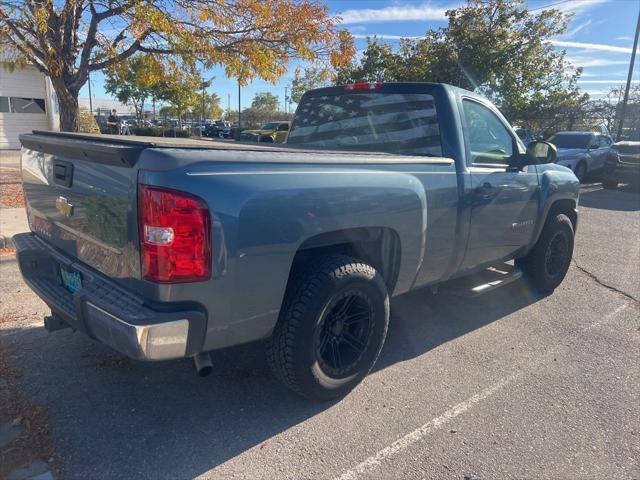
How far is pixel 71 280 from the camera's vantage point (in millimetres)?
2936

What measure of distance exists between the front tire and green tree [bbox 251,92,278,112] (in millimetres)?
72457

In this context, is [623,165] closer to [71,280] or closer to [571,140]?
[571,140]

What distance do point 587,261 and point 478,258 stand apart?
3702mm

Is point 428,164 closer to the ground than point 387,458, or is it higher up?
higher up

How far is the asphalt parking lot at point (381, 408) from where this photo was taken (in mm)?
2605

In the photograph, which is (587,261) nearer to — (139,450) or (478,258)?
(478,258)

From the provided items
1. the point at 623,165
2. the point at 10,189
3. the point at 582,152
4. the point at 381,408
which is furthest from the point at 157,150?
the point at 582,152

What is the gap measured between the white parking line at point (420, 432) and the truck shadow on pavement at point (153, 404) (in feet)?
1.71

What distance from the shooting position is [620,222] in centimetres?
1009

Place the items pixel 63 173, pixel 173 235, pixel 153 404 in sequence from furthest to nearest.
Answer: pixel 153 404 < pixel 63 173 < pixel 173 235

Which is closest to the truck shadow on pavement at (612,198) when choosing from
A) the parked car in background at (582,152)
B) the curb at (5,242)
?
the parked car in background at (582,152)

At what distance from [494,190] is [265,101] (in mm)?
77753

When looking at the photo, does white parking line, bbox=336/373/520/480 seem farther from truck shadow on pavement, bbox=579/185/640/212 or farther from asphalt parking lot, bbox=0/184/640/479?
truck shadow on pavement, bbox=579/185/640/212

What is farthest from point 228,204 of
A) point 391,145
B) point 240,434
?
point 391,145
